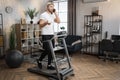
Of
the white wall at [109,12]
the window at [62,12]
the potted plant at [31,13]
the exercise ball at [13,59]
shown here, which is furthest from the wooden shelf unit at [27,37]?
the white wall at [109,12]

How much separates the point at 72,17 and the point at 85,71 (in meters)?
3.02

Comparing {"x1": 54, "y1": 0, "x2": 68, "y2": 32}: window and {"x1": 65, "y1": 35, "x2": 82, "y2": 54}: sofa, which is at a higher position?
{"x1": 54, "y1": 0, "x2": 68, "y2": 32}: window

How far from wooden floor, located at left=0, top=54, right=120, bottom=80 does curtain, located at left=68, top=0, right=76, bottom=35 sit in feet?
6.10

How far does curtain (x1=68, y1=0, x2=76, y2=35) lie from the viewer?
6891 millimetres

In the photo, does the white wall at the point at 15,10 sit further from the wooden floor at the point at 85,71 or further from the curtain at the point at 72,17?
the wooden floor at the point at 85,71

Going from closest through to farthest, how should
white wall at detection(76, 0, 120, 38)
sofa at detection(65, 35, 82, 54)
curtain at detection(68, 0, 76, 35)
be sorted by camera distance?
white wall at detection(76, 0, 120, 38), sofa at detection(65, 35, 82, 54), curtain at detection(68, 0, 76, 35)

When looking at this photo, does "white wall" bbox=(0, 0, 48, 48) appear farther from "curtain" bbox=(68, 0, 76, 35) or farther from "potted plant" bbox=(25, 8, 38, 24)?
"curtain" bbox=(68, 0, 76, 35)

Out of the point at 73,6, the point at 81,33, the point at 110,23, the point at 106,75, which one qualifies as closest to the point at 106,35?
the point at 110,23

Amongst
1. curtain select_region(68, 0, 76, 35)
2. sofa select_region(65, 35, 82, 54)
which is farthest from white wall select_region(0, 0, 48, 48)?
sofa select_region(65, 35, 82, 54)

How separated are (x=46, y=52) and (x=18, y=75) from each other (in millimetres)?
872

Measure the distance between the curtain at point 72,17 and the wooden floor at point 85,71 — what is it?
1.86m

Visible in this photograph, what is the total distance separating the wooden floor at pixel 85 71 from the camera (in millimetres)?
3977

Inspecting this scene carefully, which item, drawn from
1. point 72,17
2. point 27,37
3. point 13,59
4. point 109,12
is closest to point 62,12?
point 72,17

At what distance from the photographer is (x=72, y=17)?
6938mm
